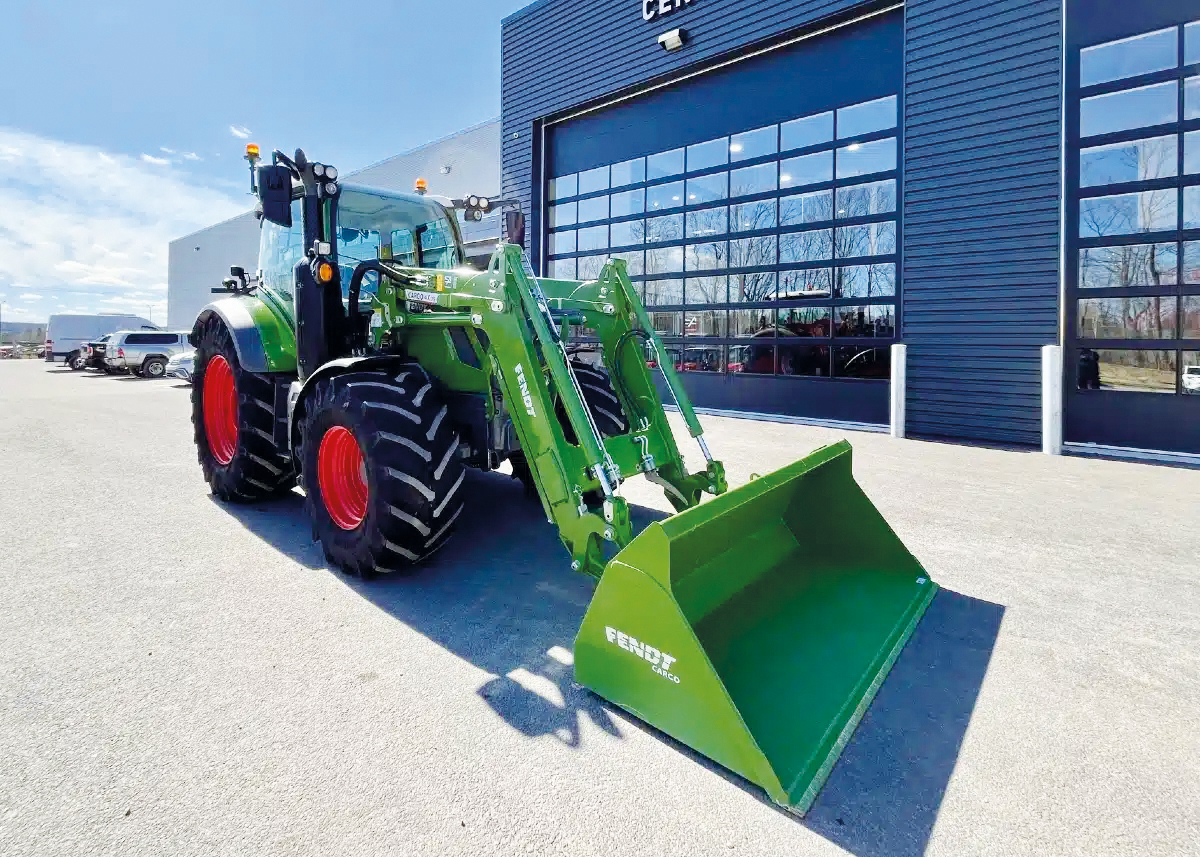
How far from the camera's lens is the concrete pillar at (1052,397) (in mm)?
7930

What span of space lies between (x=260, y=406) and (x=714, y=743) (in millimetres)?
4485

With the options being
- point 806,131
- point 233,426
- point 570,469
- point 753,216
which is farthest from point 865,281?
point 233,426

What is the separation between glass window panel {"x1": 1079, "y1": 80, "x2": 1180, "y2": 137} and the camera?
299 inches

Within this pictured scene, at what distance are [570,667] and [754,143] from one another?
10.4m

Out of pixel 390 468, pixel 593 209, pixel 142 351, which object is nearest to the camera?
pixel 390 468

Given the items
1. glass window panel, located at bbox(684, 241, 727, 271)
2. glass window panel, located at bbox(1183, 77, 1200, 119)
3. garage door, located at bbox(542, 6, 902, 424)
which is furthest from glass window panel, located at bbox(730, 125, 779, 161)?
glass window panel, located at bbox(1183, 77, 1200, 119)

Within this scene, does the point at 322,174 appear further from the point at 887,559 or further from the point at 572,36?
the point at 572,36

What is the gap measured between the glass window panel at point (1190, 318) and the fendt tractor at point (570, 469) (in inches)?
253

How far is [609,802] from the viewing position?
2.10m

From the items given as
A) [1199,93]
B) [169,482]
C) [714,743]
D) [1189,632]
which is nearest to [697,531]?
[714,743]

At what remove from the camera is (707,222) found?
11.9 metres

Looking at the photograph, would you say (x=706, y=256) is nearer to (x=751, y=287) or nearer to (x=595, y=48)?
(x=751, y=287)

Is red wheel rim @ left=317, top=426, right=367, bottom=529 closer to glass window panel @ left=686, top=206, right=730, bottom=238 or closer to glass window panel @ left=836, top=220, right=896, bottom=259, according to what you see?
glass window panel @ left=836, top=220, right=896, bottom=259

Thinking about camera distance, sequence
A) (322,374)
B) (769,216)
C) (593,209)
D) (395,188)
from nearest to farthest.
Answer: (322,374) → (769,216) → (593,209) → (395,188)
